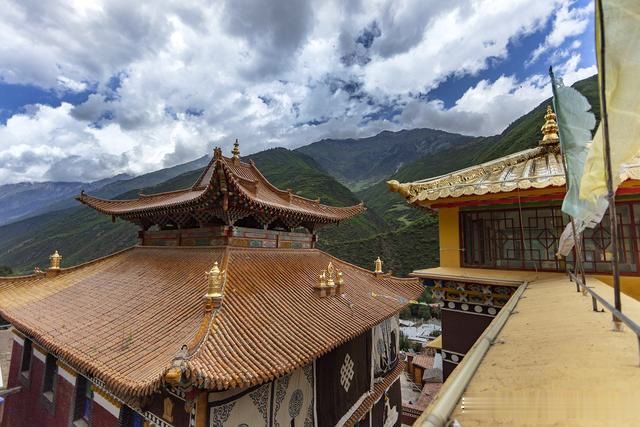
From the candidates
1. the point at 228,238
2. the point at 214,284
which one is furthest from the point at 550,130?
the point at 228,238

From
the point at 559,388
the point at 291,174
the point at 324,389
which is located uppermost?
the point at 291,174

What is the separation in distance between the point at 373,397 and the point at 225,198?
316 inches

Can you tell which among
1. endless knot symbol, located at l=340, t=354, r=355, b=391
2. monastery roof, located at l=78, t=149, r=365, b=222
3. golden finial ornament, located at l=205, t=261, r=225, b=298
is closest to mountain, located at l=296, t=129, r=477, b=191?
monastery roof, located at l=78, t=149, r=365, b=222

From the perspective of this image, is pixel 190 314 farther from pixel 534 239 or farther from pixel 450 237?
pixel 534 239

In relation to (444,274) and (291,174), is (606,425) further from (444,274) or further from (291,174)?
(291,174)

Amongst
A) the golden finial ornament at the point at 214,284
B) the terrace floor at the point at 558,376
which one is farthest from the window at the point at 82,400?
the terrace floor at the point at 558,376

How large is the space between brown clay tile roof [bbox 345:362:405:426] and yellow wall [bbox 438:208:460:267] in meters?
5.65

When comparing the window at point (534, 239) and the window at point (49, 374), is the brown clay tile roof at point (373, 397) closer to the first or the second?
the window at point (534, 239)

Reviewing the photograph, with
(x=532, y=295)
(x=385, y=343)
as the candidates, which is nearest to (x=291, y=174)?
(x=385, y=343)

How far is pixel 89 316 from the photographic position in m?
7.73

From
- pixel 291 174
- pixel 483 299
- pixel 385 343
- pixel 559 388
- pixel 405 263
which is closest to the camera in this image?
pixel 559 388

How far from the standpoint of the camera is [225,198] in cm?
815

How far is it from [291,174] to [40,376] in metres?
94.5

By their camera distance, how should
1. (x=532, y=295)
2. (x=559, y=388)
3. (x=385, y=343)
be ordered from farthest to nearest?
(x=385, y=343) → (x=532, y=295) → (x=559, y=388)
